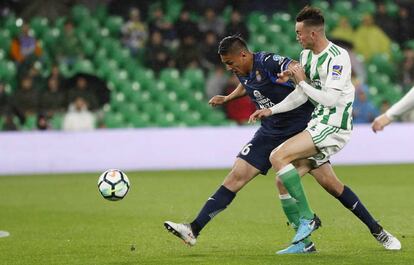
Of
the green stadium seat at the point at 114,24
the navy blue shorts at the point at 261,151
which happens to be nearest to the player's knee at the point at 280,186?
the navy blue shorts at the point at 261,151

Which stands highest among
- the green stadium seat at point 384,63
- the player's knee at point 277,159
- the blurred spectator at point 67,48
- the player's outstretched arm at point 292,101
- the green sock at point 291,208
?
the blurred spectator at point 67,48

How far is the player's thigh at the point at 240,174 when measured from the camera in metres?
8.23

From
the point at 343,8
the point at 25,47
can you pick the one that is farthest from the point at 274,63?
the point at 343,8

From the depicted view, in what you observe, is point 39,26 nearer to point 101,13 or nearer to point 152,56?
point 101,13

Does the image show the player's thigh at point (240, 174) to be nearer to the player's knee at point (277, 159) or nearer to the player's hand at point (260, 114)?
the player's knee at point (277, 159)

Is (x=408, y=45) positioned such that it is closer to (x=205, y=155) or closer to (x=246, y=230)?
(x=205, y=155)

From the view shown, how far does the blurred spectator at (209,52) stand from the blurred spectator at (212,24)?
39 cm

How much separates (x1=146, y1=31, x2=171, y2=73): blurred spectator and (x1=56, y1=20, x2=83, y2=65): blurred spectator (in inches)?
63.5

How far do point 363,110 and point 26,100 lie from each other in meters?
6.86

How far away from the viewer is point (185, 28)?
2159 cm

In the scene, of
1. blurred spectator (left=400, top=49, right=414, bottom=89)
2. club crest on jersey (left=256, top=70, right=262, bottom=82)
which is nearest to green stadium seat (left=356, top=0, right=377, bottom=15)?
blurred spectator (left=400, top=49, right=414, bottom=89)

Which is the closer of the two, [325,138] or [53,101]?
[325,138]

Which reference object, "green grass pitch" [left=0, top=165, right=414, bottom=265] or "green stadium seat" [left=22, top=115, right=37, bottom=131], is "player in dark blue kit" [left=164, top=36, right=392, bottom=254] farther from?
"green stadium seat" [left=22, top=115, right=37, bottom=131]

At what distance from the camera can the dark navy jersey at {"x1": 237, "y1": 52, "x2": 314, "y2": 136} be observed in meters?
8.17
